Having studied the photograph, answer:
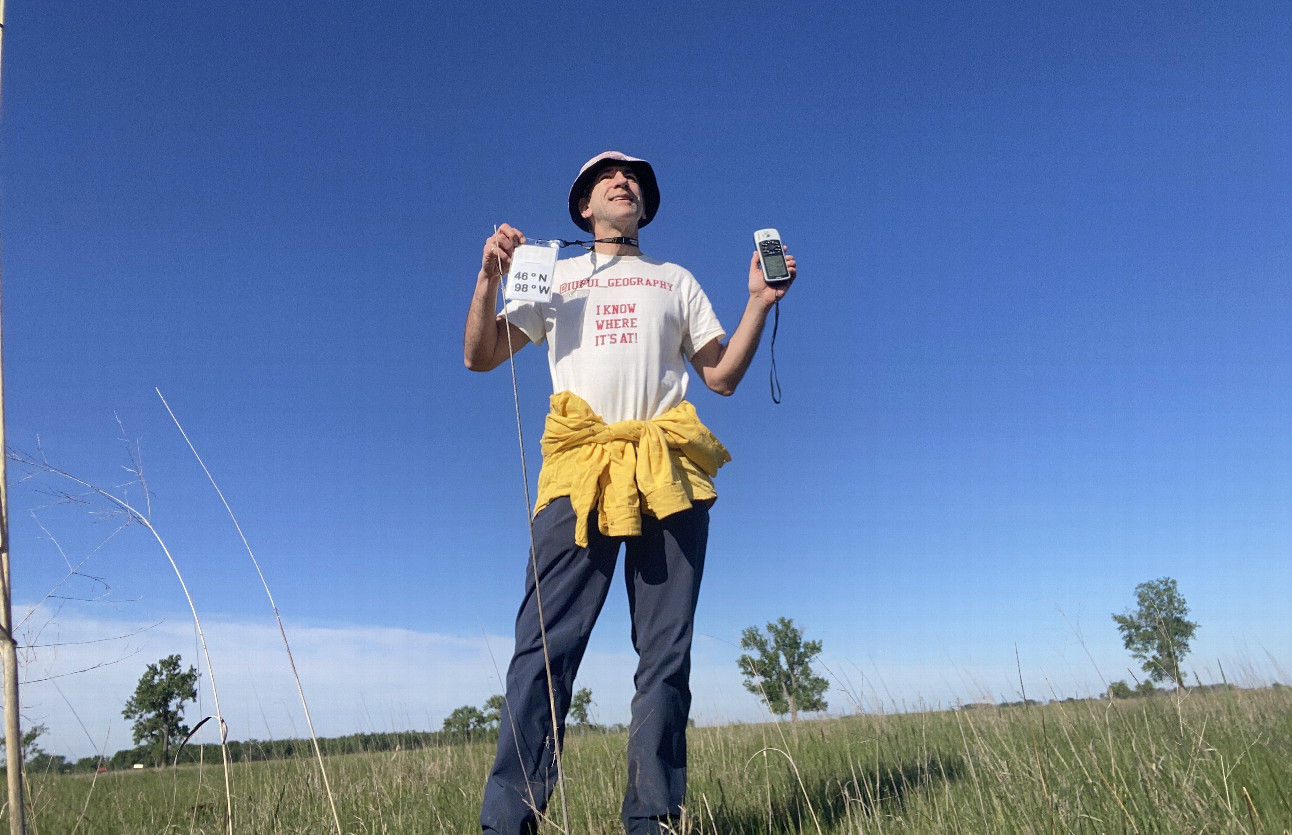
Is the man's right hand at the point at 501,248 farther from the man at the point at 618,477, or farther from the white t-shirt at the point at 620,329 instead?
the white t-shirt at the point at 620,329

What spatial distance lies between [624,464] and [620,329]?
53 centimetres

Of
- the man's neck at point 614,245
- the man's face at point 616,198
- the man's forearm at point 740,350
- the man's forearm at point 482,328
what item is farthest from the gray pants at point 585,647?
the man's face at point 616,198

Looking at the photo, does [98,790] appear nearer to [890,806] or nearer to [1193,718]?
[890,806]

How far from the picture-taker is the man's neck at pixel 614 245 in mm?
3109

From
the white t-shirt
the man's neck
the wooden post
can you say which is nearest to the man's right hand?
the white t-shirt

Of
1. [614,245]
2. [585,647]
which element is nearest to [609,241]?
[614,245]

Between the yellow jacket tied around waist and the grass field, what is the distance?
838 millimetres

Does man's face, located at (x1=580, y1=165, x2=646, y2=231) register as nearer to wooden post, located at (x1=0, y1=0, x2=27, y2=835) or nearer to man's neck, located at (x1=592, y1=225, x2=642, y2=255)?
man's neck, located at (x1=592, y1=225, x2=642, y2=255)

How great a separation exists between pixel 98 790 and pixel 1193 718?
25.7 ft

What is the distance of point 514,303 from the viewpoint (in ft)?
9.53

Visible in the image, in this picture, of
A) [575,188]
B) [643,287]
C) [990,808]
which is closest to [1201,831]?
[990,808]

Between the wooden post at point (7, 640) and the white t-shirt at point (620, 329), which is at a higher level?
the white t-shirt at point (620, 329)

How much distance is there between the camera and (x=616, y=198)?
10.2 feet

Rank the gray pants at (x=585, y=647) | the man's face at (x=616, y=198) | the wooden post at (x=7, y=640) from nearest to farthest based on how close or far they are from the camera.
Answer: the wooden post at (x=7, y=640) → the gray pants at (x=585, y=647) → the man's face at (x=616, y=198)
